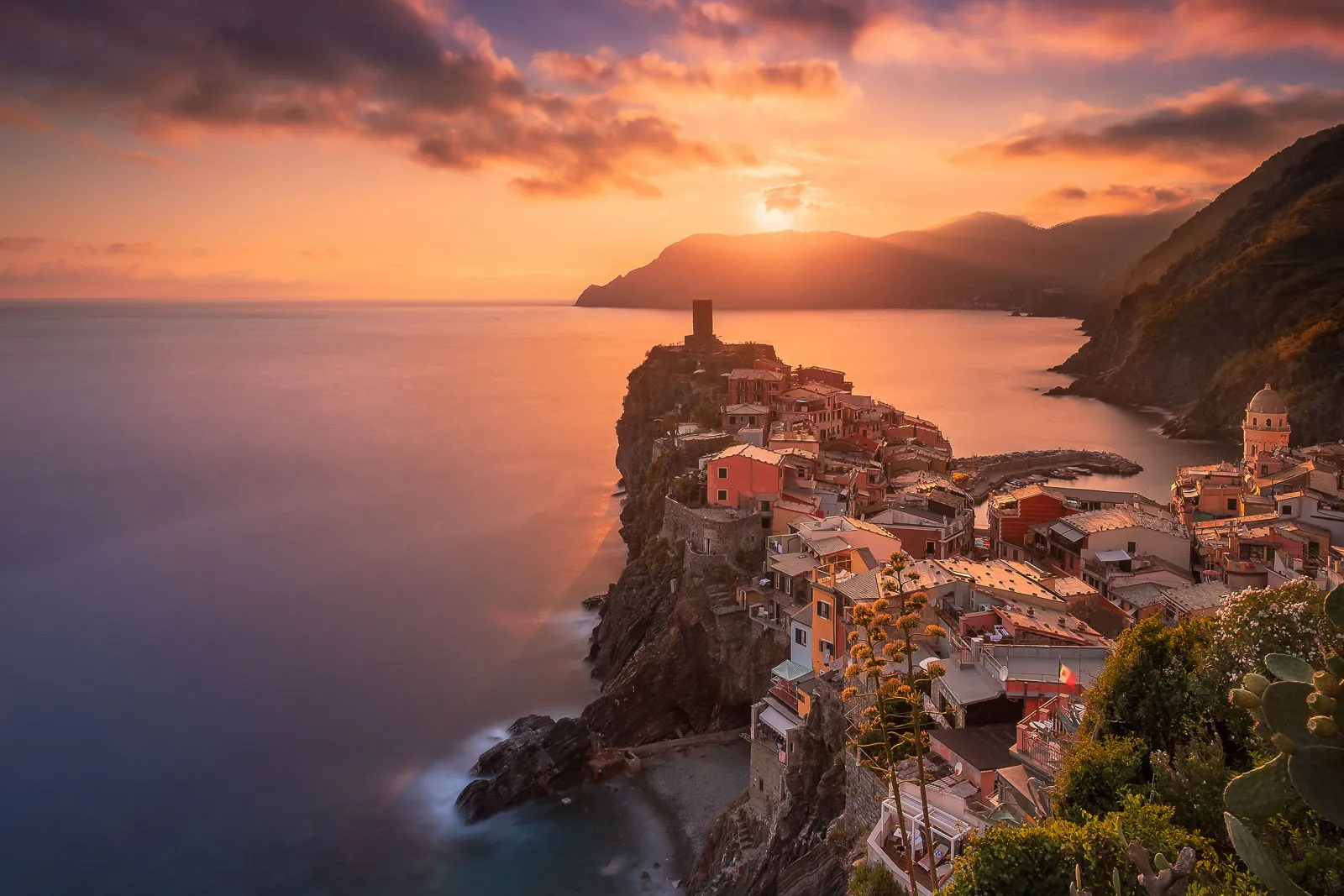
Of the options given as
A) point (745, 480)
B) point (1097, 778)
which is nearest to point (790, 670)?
point (745, 480)

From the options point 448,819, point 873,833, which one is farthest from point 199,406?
point 873,833

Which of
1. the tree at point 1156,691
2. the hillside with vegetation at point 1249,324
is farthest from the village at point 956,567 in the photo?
the hillside with vegetation at point 1249,324

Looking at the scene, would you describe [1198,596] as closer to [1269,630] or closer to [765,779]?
[765,779]

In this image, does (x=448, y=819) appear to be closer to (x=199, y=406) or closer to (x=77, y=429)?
(x=77, y=429)

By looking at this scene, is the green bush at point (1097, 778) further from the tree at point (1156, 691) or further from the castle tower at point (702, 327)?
the castle tower at point (702, 327)

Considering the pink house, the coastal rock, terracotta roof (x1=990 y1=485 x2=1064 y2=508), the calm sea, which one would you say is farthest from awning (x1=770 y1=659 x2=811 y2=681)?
terracotta roof (x1=990 y1=485 x2=1064 y2=508)

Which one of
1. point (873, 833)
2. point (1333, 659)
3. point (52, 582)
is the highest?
point (1333, 659)
